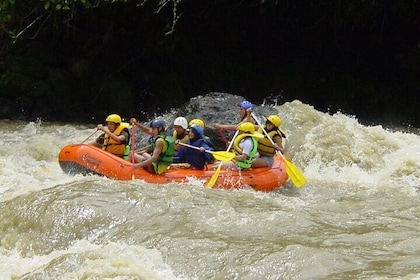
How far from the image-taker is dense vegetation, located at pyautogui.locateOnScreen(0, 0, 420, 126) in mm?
11859

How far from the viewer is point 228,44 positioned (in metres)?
13.9

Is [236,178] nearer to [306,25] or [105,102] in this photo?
[105,102]

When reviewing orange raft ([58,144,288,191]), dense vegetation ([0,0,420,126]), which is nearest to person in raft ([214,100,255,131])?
orange raft ([58,144,288,191])

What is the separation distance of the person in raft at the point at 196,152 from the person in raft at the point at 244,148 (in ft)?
1.08

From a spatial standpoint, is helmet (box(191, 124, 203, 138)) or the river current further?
helmet (box(191, 124, 203, 138))

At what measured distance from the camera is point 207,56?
13.6 meters

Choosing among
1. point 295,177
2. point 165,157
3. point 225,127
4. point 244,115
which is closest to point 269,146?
point 295,177

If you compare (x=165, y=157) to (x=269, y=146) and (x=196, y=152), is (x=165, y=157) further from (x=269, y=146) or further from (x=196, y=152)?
(x=269, y=146)

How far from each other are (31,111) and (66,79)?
39.4 inches

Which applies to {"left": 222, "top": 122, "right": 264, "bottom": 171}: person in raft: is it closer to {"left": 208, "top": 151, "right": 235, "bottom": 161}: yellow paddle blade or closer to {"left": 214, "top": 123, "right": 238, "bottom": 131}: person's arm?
{"left": 208, "top": 151, "right": 235, "bottom": 161}: yellow paddle blade

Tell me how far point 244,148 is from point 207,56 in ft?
22.2

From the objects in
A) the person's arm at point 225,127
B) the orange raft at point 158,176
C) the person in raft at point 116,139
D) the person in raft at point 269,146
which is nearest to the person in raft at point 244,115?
the person's arm at point 225,127

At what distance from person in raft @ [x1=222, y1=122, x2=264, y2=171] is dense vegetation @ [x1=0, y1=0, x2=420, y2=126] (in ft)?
16.8

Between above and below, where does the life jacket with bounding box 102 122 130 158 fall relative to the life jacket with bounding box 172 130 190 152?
below
